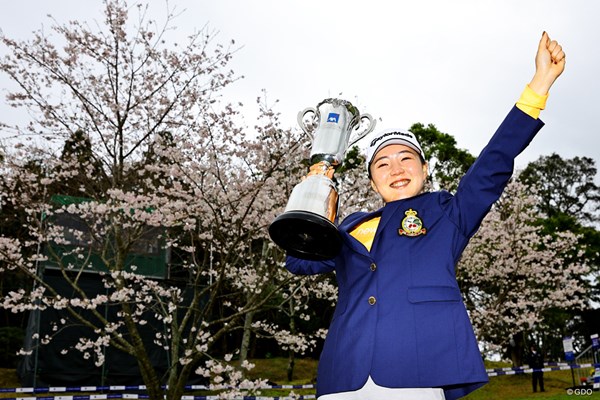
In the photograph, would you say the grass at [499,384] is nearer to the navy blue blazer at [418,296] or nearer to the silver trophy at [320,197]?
the navy blue blazer at [418,296]

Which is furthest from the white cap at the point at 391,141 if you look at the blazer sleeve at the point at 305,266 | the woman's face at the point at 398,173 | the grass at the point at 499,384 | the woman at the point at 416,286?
the grass at the point at 499,384

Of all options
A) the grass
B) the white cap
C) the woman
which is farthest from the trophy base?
the grass

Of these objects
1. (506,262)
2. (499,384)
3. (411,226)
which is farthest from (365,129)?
(499,384)

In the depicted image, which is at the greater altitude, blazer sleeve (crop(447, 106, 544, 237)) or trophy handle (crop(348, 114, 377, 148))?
trophy handle (crop(348, 114, 377, 148))

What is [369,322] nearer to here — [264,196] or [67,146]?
[264,196]

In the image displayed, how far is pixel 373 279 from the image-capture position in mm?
2271

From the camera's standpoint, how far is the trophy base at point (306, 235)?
2.17m

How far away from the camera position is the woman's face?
8.26 feet

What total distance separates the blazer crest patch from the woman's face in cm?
17

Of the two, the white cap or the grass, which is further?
the grass

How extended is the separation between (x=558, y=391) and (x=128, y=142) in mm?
13752

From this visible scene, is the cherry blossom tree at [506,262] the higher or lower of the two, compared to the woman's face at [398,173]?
higher

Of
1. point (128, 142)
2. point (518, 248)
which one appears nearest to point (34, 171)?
point (128, 142)

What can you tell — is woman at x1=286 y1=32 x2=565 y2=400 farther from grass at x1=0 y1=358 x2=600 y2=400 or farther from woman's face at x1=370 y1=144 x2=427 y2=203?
grass at x1=0 y1=358 x2=600 y2=400
